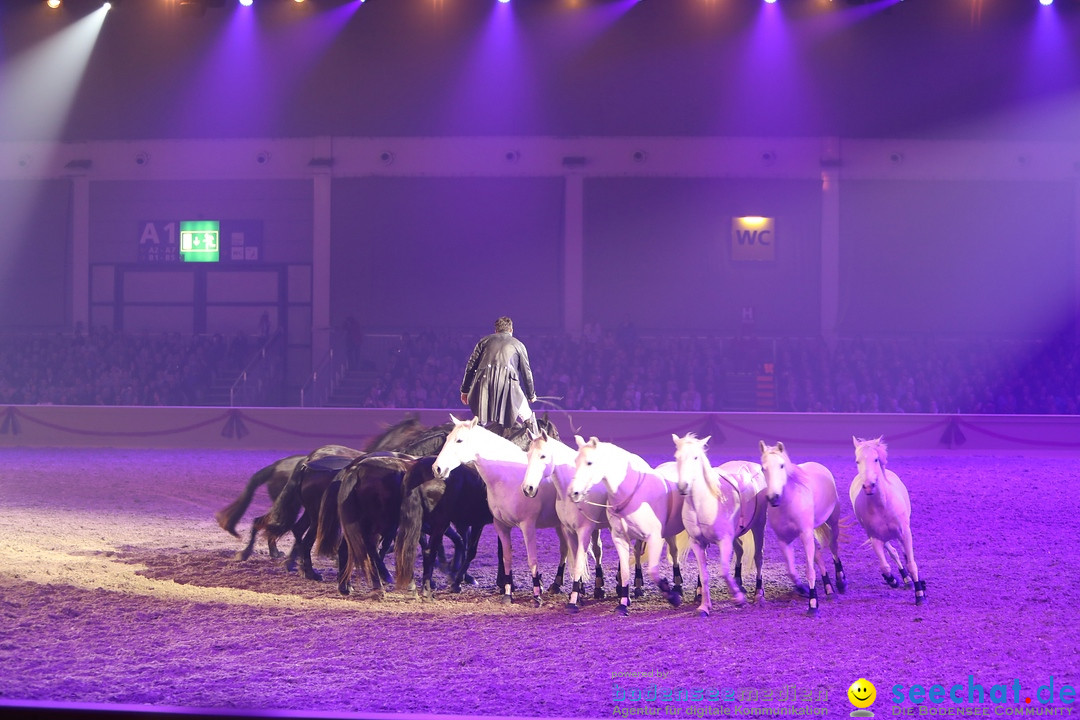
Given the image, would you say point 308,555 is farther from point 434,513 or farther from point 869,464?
point 869,464

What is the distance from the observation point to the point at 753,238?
24875 millimetres

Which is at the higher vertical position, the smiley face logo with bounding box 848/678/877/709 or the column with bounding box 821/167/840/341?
the column with bounding box 821/167/840/341

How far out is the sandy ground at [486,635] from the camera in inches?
201

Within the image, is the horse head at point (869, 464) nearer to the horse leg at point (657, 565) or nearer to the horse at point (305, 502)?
the horse leg at point (657, 565)

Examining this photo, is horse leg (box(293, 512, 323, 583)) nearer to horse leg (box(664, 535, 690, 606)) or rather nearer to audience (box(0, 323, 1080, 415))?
horse leg (box(664, 535, 690, 606))

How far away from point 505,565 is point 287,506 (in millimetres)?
2112

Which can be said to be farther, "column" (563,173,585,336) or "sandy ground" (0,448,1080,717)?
"column" (563,173,585,336)

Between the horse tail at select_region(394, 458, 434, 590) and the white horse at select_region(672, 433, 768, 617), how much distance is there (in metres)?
1.98

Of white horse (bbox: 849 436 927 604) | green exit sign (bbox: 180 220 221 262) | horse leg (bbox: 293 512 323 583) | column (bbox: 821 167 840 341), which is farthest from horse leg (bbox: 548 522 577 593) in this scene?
green exit sign (bbox: 180 220 221 262)

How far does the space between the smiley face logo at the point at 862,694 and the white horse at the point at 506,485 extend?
112 inches

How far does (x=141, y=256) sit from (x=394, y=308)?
6820mm

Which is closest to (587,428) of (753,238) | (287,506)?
(753,238)

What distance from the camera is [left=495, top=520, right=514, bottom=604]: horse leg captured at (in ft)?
25.1

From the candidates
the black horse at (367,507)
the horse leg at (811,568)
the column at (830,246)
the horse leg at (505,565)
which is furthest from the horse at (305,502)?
the column at (830,246)
